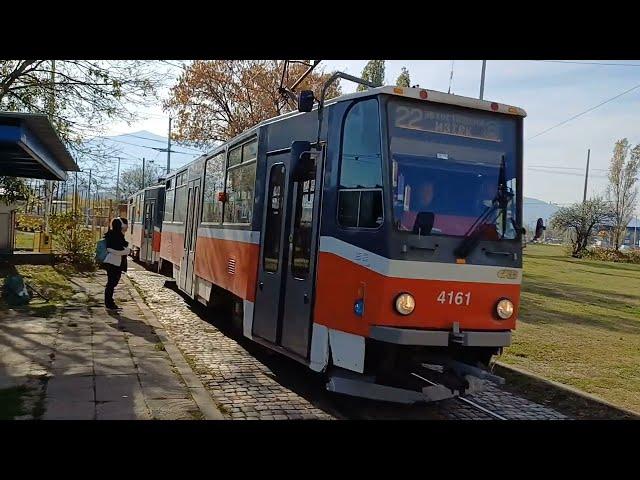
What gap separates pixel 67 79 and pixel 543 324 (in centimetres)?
Result: 1463

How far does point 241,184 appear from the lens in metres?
10.3

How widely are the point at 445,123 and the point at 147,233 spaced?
838 inches

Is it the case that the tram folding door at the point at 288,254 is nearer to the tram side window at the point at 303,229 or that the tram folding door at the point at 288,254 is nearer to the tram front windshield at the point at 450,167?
the tram side window at the point at 303,229

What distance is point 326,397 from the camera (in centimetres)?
754

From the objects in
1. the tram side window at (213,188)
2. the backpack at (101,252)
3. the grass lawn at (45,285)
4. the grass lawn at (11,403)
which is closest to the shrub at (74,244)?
the grass lawn at (45,285)

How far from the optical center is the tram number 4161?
645cm

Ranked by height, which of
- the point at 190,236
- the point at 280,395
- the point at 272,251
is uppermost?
the point at 272,251

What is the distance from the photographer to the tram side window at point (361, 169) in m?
6.54

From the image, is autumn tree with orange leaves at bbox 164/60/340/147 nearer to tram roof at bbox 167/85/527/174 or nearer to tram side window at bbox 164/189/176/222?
tram side window at bbox 164/189/176/222

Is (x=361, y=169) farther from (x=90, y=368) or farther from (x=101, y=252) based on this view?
(x=101, y=252)

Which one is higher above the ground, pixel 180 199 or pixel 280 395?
pixel 180 199

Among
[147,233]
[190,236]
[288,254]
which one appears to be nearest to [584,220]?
[147,233]

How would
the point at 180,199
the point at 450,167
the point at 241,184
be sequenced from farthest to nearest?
the point at 180,199, the point at 241,184, the point at 450,167
